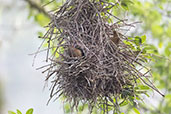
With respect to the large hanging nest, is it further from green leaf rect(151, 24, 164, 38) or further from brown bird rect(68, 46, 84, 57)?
green leaf rect(151, 24, 164, 38)

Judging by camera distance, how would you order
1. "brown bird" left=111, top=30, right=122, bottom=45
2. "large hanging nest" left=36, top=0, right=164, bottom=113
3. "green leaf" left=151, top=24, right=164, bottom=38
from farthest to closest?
"green leaf" left=151, top=24, right=164, bottom=38, "brown bird" left=111, top=30, right=122, bottom=45, "large hanging nest" left=36, top=0, right=164, bottom=113

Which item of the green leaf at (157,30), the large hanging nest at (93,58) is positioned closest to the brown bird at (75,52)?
the large hanging nest at (93,58)

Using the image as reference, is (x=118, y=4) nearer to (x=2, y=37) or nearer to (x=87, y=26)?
(x=87, y=26)

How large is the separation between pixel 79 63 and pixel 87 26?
241mm

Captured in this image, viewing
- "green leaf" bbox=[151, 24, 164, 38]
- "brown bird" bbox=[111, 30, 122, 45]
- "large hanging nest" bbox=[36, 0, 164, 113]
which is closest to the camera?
"large hanging nest" bbox=[36, 0, 164, 113]

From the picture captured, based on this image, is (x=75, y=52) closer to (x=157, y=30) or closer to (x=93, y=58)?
(x=93, y=58)

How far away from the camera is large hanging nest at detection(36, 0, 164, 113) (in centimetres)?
148

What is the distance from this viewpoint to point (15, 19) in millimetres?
5332

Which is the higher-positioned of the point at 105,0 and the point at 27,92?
the point at 105,0

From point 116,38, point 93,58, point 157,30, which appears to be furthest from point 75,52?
point 157,30

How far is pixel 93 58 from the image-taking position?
1486 millimetres

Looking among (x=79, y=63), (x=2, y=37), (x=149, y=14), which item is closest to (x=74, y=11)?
(x=79, y=63)


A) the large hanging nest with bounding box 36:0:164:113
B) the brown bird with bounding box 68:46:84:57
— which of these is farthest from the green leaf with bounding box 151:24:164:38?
the brown bird with bounding box 68:46:84:57

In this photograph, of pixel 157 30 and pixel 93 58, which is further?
pixel 157 30
